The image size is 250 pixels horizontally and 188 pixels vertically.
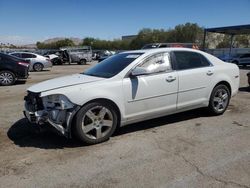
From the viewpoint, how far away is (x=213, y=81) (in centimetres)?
670

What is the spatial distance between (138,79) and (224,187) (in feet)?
8.22

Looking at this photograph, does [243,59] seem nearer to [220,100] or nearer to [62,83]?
[220,100]

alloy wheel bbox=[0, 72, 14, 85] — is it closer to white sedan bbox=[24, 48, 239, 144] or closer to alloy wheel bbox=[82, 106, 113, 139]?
white sedan bbox=[24, 48, 239, 144]

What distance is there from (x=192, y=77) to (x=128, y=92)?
61.5 inches

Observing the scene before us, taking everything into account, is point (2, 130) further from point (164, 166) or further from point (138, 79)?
point (164, 166)

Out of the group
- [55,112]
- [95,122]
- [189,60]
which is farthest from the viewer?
[189,60]

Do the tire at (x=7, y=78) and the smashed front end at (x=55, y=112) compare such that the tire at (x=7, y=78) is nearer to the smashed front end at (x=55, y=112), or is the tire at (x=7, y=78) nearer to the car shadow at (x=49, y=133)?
the car shadow at (x=49, y=133)

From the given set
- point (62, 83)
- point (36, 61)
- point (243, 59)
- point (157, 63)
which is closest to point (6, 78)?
point (62, 83)

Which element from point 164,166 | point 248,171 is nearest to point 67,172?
point 164,166

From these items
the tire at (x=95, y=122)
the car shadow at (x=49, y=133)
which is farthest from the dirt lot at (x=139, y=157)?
the tire at (x=95, y=122)

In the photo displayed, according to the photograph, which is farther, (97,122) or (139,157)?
(97,122)

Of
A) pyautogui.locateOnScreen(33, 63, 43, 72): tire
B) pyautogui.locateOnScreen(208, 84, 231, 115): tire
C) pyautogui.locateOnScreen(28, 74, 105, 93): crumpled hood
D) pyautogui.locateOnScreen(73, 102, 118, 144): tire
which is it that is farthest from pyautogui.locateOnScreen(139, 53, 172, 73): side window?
pyautogui.locateOnScreen(33, 63, 43, 72): tire

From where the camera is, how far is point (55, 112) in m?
4.97

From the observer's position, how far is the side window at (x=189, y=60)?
6.30 metres
